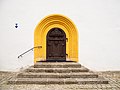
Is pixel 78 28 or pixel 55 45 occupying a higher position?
pixel 78 28

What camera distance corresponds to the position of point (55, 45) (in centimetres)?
776

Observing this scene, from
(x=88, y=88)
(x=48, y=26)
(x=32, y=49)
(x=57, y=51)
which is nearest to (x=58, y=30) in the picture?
(x=48, y=26)

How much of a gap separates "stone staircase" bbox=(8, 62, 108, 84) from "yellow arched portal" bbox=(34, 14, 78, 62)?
1.27 m

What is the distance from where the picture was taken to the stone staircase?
5172 mm

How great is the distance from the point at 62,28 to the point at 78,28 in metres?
0.83

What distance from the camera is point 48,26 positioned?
777 cm

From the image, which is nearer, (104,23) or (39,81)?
(39,81)

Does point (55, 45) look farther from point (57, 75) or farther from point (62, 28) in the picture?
point (57, 75)

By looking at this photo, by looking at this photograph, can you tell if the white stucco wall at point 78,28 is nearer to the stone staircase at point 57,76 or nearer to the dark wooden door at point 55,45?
the dark wooden door at point 55,45

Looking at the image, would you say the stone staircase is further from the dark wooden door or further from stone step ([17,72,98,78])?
the dark wooden door

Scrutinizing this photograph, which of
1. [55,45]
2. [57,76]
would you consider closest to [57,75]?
[57,76]

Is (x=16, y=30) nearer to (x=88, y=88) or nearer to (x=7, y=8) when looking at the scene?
(x=7, y=8)

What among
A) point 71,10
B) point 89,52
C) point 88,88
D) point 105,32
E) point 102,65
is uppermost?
point 71,10

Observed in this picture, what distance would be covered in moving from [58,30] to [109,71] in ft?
9.89
